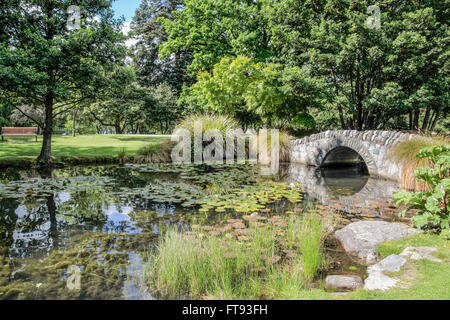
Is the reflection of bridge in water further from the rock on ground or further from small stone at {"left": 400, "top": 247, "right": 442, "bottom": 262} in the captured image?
small stone at {"left": 400, "top": 247, "right": 442, "bottom": 262}

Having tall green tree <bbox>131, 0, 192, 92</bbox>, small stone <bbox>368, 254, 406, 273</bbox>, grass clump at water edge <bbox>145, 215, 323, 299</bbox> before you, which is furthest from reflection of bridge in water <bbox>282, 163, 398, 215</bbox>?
tall green tree <bbox>131, 0, 192, 92</bbox>

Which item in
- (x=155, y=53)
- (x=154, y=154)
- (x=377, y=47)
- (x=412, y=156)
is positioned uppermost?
(x=155, y=53)

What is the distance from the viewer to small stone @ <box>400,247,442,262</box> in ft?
9.46

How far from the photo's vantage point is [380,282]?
2.48 meters

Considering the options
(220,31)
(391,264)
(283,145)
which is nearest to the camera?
(391,264)

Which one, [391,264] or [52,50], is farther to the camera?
[52,50]

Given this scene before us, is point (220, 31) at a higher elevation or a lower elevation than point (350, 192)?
higher

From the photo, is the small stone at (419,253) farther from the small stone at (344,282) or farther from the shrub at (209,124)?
the shrub at (209,124)

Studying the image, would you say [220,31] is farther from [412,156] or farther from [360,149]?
[412,156]

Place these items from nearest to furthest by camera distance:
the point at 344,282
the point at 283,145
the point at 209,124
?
the point at 344,282 → the point at 209,124 → the point at 283,145

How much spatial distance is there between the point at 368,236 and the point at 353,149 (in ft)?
23.5

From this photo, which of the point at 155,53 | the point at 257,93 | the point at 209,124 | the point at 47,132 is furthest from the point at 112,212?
the point at 155,53
